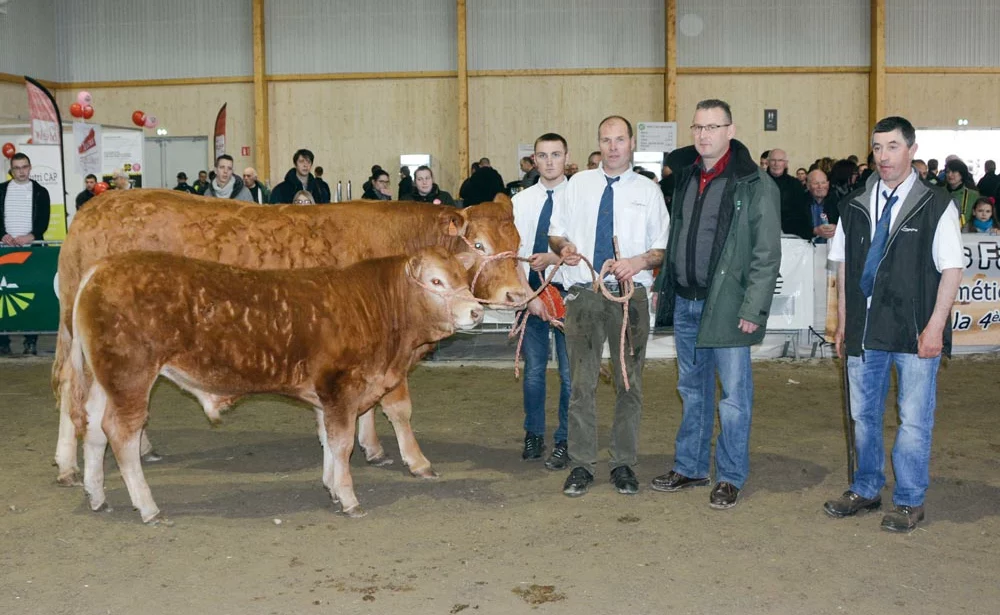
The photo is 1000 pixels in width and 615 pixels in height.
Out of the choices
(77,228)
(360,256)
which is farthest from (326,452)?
(77,228)

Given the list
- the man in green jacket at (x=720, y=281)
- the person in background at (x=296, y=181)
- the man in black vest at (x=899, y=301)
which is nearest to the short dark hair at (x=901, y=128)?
the man in black vest at (x=899, y=301)

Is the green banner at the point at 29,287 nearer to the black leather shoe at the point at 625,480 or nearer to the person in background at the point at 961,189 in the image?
the black leather shoe at the point at 625,480

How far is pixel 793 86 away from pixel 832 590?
2243cm

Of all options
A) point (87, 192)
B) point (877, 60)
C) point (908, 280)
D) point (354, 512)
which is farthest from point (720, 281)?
point (877, 60)

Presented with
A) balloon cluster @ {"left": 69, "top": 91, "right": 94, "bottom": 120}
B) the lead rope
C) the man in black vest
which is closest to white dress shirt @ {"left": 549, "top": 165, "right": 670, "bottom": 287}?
the lead rope

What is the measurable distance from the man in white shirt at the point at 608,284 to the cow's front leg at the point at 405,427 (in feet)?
3.19

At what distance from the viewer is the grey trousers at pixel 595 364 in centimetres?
600

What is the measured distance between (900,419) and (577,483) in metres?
1.84

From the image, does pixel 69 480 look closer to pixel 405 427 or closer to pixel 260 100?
pixel 405 427

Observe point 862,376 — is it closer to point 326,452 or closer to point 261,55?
point 326,452

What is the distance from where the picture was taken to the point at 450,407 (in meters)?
8.82

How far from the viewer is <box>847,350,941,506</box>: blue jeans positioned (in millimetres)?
5293

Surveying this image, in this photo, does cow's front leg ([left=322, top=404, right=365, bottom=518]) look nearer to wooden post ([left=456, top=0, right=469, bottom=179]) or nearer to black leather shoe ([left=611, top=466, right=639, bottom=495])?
black leather shoe ([left=611, top=466, right=639, bottom=495])

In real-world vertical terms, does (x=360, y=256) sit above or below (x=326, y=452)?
above
